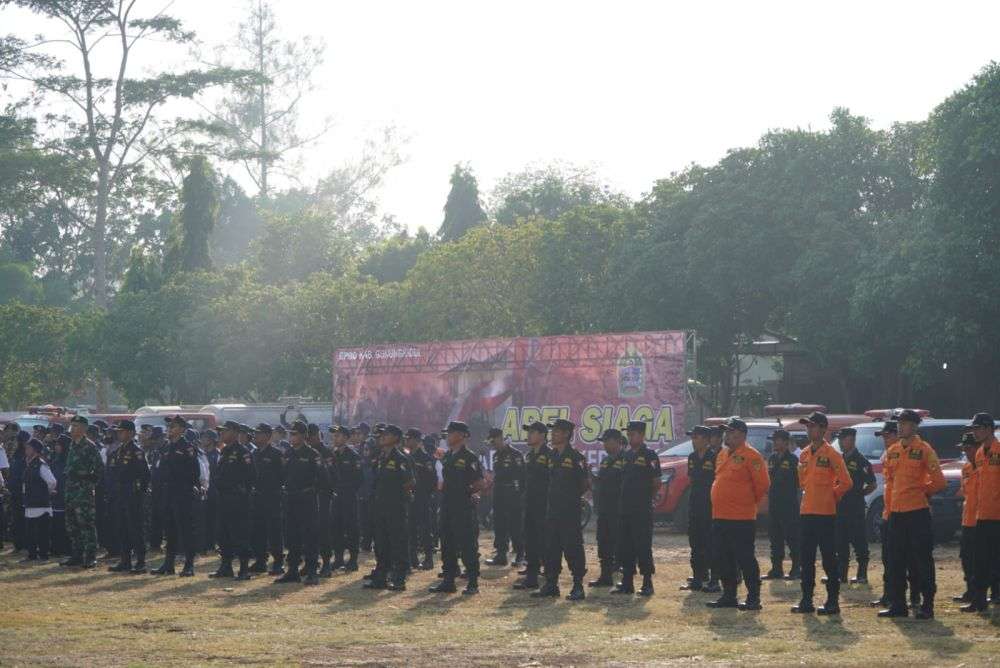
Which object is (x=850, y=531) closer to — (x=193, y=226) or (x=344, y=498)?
(x=344, y=498)

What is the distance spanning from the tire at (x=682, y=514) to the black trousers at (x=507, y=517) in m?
5.14

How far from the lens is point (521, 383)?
31312 mm

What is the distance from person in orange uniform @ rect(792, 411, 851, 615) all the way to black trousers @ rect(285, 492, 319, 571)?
6.37 metres

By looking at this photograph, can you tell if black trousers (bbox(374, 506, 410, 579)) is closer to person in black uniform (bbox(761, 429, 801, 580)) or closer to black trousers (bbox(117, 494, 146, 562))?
black trousers (bbox(117, 494, 146, 562))

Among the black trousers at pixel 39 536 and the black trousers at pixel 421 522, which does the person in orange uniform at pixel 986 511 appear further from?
the black trousers at pixel 39 536

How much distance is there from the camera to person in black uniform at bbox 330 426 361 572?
746 inches

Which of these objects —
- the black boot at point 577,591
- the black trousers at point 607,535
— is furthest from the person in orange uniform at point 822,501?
the black trousers at point 607,535

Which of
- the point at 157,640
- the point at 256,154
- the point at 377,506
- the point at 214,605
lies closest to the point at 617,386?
the point at 377,506

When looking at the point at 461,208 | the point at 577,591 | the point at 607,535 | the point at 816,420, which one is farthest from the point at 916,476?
the point at 461,208

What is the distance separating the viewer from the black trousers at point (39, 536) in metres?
21.4

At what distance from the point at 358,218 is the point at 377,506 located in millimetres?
59697

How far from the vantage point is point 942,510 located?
20922mm

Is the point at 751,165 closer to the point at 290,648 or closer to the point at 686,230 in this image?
the point at 686,230

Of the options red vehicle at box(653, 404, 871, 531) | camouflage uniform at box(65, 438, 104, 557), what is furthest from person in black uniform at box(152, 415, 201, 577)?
red vehicle at box(653, 404, 871, 531)
